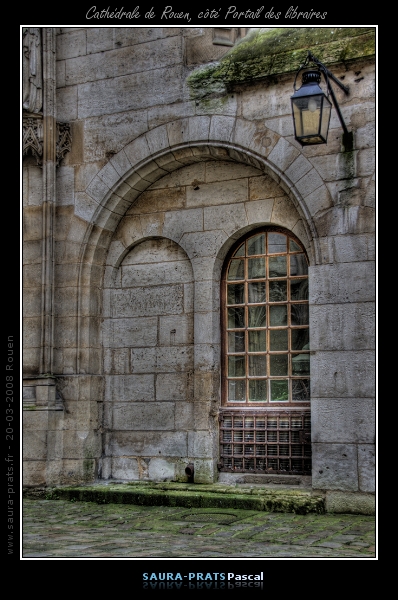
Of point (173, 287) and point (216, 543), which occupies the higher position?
point (173, 287)

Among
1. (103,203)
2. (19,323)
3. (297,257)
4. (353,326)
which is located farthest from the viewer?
(103,203)

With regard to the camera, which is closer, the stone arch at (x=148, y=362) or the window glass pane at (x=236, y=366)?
the window glass pane at (x=236, y=366)

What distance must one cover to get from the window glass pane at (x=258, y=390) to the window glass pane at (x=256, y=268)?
1.15 m

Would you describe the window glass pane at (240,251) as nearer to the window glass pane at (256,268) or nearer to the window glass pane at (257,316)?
the window glass pane at (256,268)

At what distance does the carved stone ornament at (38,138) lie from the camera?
9469 mm

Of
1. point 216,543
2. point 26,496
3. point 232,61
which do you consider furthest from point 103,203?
point 216,543

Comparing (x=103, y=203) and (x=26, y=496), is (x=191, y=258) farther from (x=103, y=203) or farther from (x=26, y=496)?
(x=26, y=496)

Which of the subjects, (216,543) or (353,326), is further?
(353,326)

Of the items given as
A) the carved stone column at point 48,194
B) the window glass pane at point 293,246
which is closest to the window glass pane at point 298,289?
the window glass pane at point 293,246

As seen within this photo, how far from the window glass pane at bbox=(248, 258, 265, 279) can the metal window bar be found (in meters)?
1.49

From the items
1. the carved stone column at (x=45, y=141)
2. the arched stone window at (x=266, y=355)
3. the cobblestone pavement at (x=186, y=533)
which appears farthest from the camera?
the carved stone column at (x=45, y=141)

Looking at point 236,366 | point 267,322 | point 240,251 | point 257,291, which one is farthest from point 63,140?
point 236,366

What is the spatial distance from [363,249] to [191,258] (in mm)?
2076

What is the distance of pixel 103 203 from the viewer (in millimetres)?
9383
